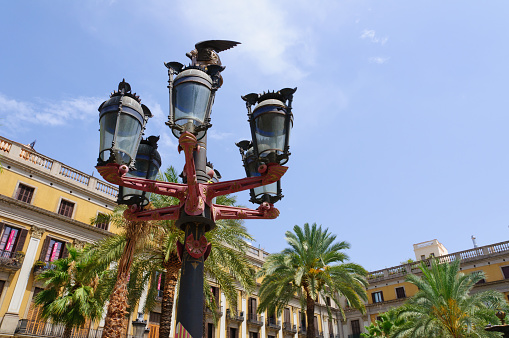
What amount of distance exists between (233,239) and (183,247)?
38.9ft

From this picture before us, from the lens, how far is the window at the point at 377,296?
4406cm

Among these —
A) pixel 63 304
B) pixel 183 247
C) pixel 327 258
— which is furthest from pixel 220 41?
pixel 327 258

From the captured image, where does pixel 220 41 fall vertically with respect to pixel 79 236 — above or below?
below

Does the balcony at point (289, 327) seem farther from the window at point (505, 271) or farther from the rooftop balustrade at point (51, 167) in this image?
the rooftop balustrade at point (51, 167)

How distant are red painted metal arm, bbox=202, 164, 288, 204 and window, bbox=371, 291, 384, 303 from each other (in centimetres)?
4434

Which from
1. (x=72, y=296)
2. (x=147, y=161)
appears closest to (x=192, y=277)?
(x=147, y=161)

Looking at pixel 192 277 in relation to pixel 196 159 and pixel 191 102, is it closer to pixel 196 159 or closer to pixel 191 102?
pixel 196 159

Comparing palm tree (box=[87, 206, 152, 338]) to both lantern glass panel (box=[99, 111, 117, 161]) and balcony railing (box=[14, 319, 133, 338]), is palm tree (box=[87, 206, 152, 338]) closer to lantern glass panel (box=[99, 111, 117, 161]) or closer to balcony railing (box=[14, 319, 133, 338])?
lantern glass panel (box=[99, 111, 117, 161])

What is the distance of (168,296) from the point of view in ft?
47.2

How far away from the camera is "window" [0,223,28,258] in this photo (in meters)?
22.2

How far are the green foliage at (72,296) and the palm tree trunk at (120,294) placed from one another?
3558 mm

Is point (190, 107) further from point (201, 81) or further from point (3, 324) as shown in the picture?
point (3, 324)

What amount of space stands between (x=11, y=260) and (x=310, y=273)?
17177 millimetres

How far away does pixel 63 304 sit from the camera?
15547mm
